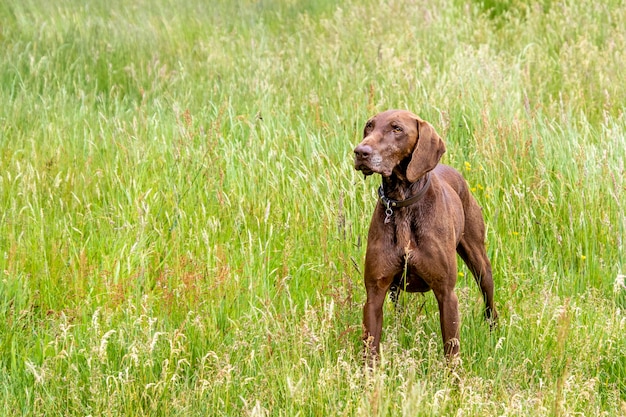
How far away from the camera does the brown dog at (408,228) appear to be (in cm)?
357

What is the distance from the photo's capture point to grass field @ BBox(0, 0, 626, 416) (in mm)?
3322

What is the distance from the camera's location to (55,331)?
140 inches

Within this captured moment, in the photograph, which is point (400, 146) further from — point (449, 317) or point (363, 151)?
point (449, 317)

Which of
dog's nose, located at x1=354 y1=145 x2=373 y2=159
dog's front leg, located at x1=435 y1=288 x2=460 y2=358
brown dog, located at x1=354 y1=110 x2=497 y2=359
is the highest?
dog's nose, located at x1=354 y1=145 x2=373 y2=159

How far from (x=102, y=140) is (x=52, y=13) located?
10.8ft

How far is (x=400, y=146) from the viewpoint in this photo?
3.57 m

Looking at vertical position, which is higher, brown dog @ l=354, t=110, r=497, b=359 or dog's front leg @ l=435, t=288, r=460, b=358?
brown dog @ l=354, t=110, r=497, b=359

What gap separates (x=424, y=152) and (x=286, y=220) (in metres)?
1.43

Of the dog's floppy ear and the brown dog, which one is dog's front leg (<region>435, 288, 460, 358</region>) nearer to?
the brown dog

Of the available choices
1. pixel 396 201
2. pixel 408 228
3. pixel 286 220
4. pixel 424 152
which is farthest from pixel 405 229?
pixel 286 220

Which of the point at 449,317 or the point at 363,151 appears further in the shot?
the point at 449,317

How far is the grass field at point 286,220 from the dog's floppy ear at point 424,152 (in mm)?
697

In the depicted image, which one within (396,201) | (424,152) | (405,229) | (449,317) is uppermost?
(424,152)

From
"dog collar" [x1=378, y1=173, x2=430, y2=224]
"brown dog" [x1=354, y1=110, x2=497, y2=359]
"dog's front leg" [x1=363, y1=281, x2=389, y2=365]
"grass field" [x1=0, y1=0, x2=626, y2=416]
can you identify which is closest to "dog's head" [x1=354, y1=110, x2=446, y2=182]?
"brown dog" [x1=354, y1=110, x2=497, y2=359]
